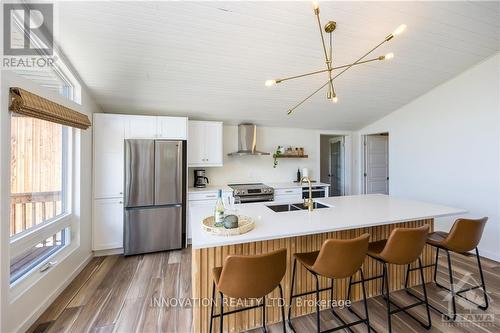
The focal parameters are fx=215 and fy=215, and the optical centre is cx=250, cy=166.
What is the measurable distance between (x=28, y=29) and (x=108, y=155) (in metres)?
→ 1.59

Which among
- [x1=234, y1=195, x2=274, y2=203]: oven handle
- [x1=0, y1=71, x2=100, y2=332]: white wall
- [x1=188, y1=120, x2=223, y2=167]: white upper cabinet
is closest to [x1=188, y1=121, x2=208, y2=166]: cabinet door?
[x1=188, y1=120, x2=223, y2=167]: white upper cabinet

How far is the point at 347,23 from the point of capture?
2.25 meters

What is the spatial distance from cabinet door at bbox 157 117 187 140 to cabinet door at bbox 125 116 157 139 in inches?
3.4

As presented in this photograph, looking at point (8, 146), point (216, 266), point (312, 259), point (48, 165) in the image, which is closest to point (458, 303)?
point (312, 259)

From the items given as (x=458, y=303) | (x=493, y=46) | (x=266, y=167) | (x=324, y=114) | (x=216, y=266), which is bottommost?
(x=458, y=303)

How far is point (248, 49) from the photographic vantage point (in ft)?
8.09

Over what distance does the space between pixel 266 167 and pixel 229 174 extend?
84 cm

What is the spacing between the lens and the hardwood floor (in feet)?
5.97

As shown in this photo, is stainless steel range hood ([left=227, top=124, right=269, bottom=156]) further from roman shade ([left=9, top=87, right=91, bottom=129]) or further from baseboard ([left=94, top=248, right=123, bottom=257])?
roman shade ([left=9, top=87, right=91, bottom=129])

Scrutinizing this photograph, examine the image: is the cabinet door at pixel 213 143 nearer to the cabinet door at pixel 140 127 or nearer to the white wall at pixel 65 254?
the cabinet door at pixel 140 127

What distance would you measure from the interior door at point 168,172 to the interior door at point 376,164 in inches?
166

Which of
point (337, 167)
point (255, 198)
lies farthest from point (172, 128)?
point (337, 167)

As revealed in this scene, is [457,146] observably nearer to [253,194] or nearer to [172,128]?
[253,194]

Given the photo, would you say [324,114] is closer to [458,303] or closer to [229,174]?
[229,174]
